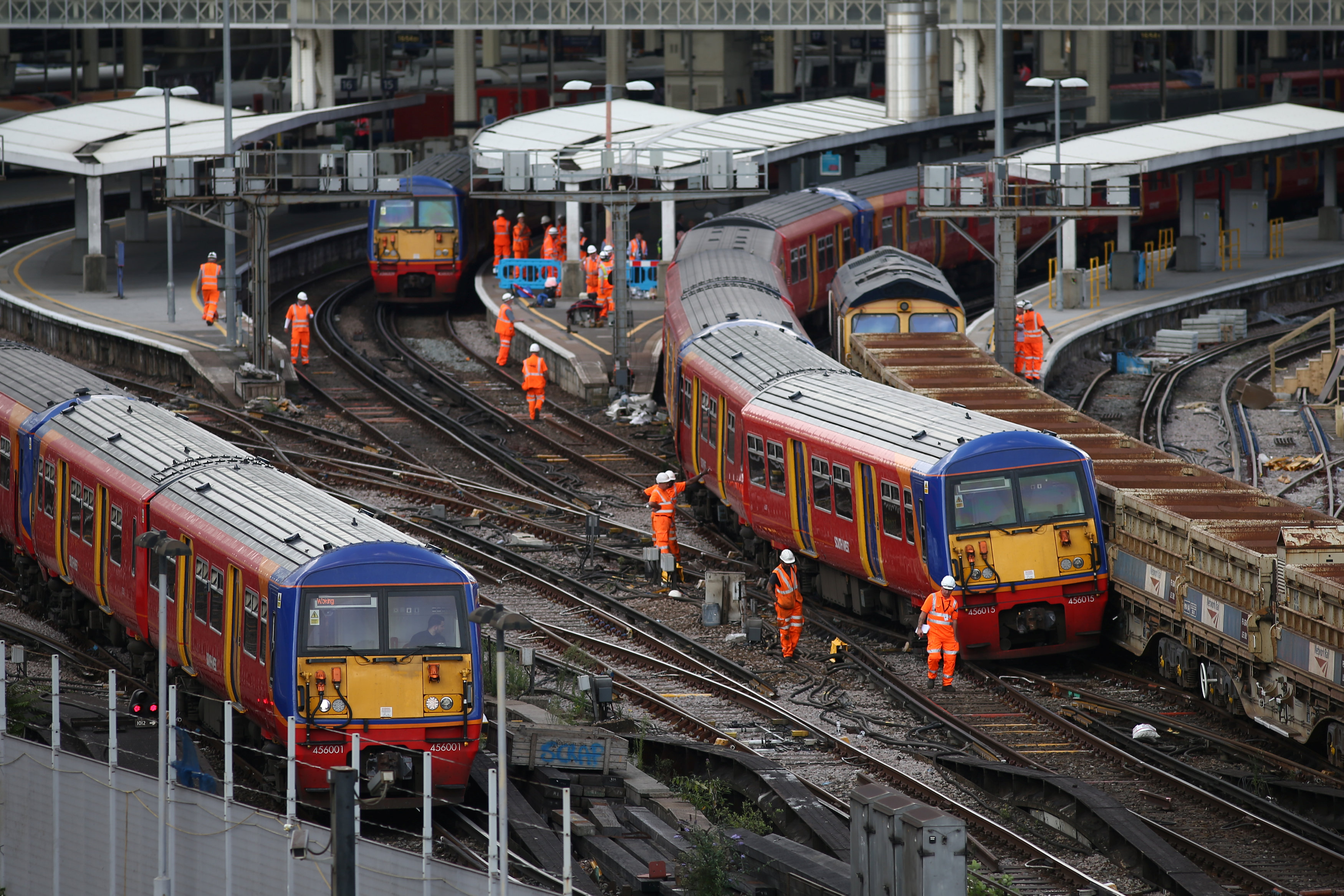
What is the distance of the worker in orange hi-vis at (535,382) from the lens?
34.4m

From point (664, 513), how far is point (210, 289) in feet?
58.2

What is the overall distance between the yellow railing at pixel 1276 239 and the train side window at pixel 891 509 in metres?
31.3

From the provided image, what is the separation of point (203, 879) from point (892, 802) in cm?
490

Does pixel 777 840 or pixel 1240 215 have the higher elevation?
pixel 1240 215

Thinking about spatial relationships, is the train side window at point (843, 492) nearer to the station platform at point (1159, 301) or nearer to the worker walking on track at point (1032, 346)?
the worker walking on track at point (1032, 346)

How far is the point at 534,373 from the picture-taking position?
3453 cm

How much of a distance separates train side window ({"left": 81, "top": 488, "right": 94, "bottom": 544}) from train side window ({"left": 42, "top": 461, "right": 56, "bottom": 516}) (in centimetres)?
117

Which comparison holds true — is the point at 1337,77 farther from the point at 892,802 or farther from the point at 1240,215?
the point at 892,802

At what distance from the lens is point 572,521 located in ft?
95.0

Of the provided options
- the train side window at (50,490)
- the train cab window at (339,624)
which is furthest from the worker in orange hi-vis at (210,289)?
the train cab window at (339,624)

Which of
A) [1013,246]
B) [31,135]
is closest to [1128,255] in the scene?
[1013,246]

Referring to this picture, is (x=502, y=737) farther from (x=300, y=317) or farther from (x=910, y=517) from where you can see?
(x=300, y=317)

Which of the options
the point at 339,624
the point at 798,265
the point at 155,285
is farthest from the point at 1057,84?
the point at 339,624

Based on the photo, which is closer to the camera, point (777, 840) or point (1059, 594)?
point (777, 840)
